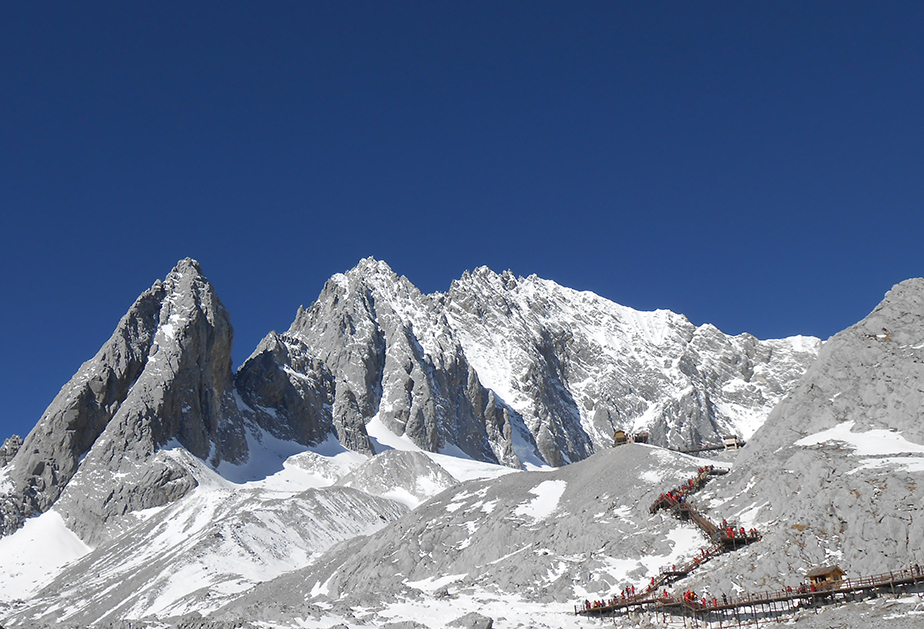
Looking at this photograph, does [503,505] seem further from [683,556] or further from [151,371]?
[151,371]

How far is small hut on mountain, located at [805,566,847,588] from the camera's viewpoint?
3756 centimetres

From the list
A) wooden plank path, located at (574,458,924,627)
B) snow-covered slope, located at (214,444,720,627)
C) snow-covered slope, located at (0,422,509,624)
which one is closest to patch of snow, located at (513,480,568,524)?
snow-covered slope, located at (214,444,720,627)

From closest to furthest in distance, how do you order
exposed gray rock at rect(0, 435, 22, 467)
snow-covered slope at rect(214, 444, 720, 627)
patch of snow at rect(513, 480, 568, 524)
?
snow-covered slope at rect(214, 444, 720, 627) < patch of snow at rect(513, 480, 568, 524) < exposed gray rock at rect(0, 435, 22, 467)

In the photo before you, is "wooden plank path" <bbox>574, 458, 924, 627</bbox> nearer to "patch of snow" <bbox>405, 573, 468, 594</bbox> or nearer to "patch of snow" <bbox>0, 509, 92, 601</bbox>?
"patch of snow" <bbox>405, 573, 468, 594</bbox>

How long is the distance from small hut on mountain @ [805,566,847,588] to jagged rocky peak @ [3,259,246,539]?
120 metres

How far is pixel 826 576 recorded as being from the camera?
38.1 metres

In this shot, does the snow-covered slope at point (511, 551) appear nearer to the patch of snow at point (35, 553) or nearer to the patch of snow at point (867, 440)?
the patch of snow at point (867, 440)

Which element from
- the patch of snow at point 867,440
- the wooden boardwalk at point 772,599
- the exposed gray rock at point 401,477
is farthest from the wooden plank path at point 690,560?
the exposed gray rock at point 401,477

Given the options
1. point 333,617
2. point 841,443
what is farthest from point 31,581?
point 841,443

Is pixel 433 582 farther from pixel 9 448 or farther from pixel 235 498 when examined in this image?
pixel 9 448

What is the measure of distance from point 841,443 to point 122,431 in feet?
428

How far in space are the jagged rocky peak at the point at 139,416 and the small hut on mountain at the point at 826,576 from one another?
12038 centimetres

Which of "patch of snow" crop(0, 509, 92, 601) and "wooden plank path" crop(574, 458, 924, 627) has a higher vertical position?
"patch of snow" crop(0, 509, 92, 601)

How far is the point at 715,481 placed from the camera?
56.7 metres
